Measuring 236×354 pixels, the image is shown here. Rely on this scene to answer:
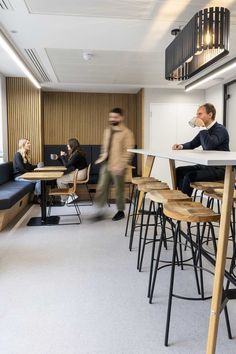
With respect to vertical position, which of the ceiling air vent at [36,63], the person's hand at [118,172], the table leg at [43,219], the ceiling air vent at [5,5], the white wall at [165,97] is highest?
the ceiling air vent at [36,63]

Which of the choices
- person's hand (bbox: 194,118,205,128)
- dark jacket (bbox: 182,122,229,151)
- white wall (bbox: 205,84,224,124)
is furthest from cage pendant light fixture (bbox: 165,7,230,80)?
white wall (bbox: 205,84,224,124)

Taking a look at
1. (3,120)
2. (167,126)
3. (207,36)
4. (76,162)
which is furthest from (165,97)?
(207,36)

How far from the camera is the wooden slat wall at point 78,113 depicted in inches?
277

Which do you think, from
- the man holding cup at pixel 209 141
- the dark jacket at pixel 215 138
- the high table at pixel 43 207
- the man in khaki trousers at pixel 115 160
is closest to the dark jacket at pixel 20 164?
the high table at pixel 43 207

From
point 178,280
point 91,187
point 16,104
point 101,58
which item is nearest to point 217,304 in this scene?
point 178,280

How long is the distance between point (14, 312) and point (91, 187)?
4.46 metres

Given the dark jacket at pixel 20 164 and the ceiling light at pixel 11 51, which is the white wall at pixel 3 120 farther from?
the ceiling light at pixel 11 51

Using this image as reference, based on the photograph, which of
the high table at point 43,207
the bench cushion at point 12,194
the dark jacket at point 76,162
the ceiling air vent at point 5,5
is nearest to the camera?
the ceiling air vent at point 5,5

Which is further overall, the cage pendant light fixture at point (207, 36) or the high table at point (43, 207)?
the high table at point (43, 207)

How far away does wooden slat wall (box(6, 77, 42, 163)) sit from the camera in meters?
6.12

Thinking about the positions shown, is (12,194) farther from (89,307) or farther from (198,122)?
(198,122)

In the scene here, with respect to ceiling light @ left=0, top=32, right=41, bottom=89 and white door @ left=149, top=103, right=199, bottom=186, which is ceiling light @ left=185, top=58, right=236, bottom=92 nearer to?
white door @ left=149, top=103, right=199, bottom=186

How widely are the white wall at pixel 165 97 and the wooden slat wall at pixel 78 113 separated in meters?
0.87

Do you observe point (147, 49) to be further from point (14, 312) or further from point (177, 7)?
point (14, 312)
